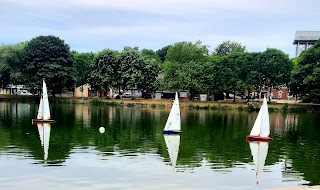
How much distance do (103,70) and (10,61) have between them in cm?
2074

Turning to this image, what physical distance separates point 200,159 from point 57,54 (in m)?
65.7

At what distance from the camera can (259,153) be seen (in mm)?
30453

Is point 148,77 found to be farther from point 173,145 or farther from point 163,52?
point 163,52

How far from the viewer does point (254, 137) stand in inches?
1422

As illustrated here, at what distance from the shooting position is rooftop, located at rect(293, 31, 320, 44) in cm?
11731

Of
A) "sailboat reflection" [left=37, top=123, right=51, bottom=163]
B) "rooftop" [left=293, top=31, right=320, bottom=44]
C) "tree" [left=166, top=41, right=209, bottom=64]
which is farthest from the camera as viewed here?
"rooftop" [left=293, top=31, right=320, bottom=44]

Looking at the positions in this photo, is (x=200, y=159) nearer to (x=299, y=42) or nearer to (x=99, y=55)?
(x=99, y=55)

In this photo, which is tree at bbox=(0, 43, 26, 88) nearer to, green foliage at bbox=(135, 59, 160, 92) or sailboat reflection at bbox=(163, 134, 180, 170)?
green foliage at bbox=(135, 59, 160, 92)

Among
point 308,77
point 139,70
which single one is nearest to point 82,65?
point 139,70

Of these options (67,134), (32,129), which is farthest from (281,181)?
(32,129)

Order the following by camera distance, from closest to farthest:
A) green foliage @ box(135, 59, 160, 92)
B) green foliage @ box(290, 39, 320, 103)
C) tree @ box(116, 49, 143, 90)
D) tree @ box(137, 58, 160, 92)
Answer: green foliage @ box(290, 39, 320, 103), tree @ box(116, 49, 143, 90), green foliage @ box(135, 59, 160, 92), tree @ box(137, 58, 160, 92)

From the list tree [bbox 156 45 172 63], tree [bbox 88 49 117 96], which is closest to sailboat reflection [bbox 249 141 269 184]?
tree [bbox 88 49 117 96]

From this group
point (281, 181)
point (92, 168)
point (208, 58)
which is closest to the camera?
point (281, 181)

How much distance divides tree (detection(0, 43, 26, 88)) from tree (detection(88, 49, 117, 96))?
15.7 m
